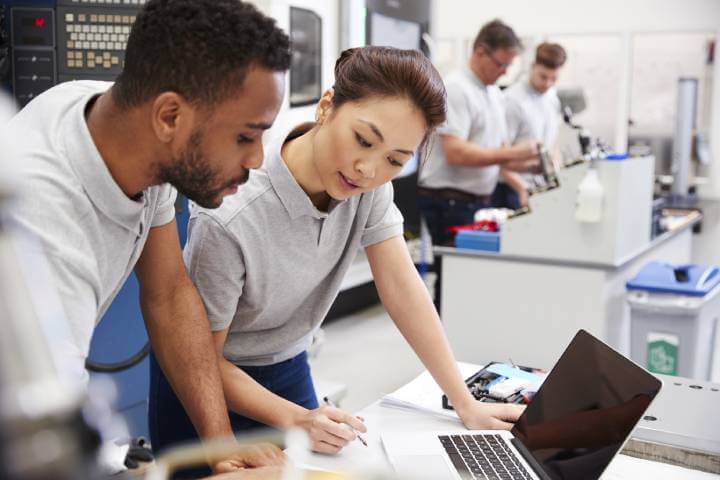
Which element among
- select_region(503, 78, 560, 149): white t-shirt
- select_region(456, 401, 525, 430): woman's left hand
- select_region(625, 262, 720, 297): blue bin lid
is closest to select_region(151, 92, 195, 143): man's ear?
select_region(456, 401, 525, 430): woman's left hand

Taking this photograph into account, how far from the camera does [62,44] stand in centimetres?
232

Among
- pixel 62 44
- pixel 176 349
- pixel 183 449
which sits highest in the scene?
pixel 62 44

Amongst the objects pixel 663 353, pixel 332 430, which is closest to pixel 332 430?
pixel 332 430

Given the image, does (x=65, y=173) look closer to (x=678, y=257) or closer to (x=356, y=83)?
(x=356, y=83)

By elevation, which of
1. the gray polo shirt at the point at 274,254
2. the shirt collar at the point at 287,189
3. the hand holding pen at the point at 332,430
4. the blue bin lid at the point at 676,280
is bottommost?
the blue bin lid at the point at 676,280

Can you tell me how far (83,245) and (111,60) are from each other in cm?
158

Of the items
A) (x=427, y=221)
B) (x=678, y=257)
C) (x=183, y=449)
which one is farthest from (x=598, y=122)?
(x=183, y=449)

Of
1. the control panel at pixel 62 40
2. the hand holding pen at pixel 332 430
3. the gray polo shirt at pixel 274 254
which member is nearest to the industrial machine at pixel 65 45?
the control panel at pixel 62 40

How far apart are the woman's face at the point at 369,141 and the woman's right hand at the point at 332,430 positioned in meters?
0.39

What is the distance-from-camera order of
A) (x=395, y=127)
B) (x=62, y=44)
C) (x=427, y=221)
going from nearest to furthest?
(x=395, y=127), (x=62, y=44), (x=427, y=221)

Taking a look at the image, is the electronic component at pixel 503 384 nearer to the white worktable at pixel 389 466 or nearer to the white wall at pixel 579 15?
the white worktable at pixel 389 466

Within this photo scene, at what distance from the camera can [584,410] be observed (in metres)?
1.14

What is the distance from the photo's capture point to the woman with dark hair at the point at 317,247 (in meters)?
1.27

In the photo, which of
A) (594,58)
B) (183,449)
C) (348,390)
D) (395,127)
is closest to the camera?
(183,449)
